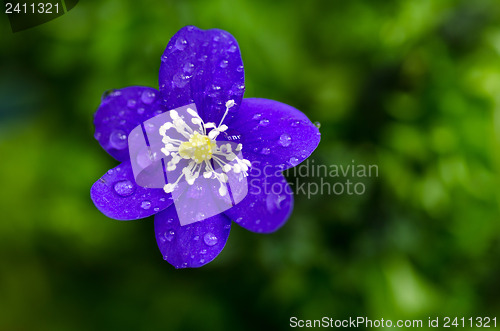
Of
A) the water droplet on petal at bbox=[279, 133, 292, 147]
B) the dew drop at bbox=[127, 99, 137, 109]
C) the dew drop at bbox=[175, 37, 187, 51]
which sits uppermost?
the dew drop at bbox=[175, 37, 187, 51]

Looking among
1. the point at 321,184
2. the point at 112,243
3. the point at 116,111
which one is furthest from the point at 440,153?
the point at 112,243

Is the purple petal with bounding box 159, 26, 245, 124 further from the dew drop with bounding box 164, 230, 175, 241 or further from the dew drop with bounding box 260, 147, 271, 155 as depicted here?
the dew drop with bounding box 164, 230, 175, 241

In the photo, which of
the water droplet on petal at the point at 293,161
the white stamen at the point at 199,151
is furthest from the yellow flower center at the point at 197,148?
the water droplet on petal at the point at 293,161

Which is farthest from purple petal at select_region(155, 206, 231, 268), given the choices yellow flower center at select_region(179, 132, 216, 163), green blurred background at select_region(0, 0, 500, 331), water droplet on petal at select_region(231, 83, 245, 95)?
green blurred background at select_region(0, 0, 500, 331)

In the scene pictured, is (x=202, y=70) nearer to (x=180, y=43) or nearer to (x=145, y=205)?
(x=180, y=43)

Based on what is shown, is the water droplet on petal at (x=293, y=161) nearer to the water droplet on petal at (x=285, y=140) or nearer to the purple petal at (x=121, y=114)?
the water droplet on petal at (x=285, y=140)

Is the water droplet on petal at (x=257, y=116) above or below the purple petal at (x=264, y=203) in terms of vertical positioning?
above

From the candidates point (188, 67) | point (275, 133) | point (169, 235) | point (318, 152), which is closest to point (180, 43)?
point (188, 67)
